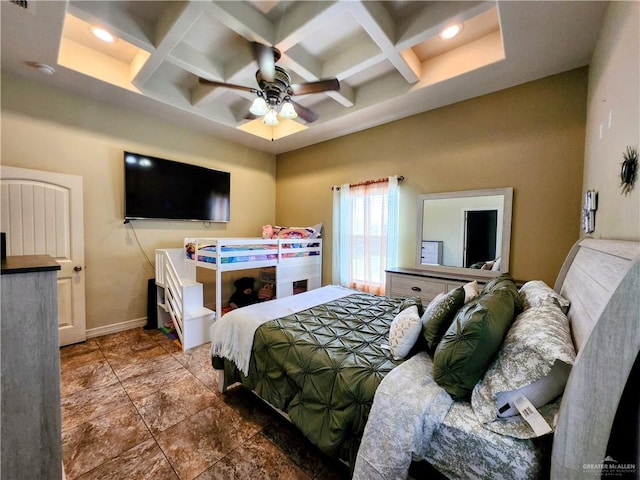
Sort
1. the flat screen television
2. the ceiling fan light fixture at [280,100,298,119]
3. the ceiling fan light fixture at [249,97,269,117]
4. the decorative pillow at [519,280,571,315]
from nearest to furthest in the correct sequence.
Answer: the decorative pillow at [519,280,571,315] < the ceiling fan light fixture at [249,97,269,117] < the ceiling fan light fixture at [280,100,298,119] < the flat screen television

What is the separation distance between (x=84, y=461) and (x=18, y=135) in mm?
2997

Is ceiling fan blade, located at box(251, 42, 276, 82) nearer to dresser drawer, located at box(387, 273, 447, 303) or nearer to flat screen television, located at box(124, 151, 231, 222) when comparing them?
Answer: flat screen television, located at box(124, 151, 231, 222)

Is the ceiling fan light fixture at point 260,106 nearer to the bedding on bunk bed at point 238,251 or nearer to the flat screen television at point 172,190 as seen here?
the bedding on bunk bed at point 238,251

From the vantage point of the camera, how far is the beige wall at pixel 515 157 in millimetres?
2277

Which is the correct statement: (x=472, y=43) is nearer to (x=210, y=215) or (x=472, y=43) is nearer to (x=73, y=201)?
(x=210, y=215)

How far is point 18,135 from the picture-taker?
249 cm

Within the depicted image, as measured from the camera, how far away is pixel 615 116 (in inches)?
53.1

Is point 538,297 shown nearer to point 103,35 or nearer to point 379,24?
point 379,24

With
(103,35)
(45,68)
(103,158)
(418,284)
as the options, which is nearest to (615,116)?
(418,284)

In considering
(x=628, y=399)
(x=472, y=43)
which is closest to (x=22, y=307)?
(x=628, y=399)

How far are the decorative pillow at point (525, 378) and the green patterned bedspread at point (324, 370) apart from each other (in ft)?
1.34

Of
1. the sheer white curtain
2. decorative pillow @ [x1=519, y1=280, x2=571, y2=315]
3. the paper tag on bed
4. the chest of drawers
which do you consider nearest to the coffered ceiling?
the sheer white curtain

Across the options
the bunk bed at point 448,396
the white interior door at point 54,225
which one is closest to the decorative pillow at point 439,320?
the bunk bed at point 448,396

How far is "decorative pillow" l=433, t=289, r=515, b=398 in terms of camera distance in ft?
3.15
